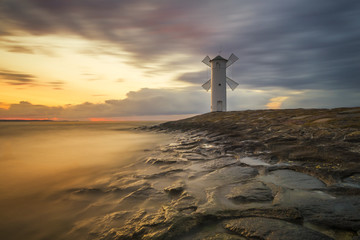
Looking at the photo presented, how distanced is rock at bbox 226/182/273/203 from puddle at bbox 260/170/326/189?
0.33m

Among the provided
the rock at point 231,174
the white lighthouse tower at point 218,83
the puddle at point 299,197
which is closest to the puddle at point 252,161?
the rock at point 231,174

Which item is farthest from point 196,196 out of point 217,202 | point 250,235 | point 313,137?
point 313,137

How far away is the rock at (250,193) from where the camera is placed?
95.1 inches

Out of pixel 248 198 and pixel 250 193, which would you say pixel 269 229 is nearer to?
pixel 248 198

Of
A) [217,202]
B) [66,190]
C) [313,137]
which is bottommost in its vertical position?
[66,190]

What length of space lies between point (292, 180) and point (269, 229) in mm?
1565

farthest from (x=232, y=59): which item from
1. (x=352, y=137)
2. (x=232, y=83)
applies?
(x=352, y=137)

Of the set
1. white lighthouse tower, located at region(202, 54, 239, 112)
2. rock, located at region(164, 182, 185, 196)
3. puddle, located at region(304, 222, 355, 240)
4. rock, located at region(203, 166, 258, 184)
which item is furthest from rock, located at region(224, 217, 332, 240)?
white lighthouse tower, located at region(202, 54, 239, 112)

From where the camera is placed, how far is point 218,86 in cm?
2666

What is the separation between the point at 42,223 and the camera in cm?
231

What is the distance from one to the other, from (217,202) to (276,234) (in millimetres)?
830

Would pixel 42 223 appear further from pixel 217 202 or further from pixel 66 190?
pixel 217 202

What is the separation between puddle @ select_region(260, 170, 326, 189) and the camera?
2.75m

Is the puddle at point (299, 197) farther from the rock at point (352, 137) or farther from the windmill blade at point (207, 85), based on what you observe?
the windmill blade at point (207, 85)
